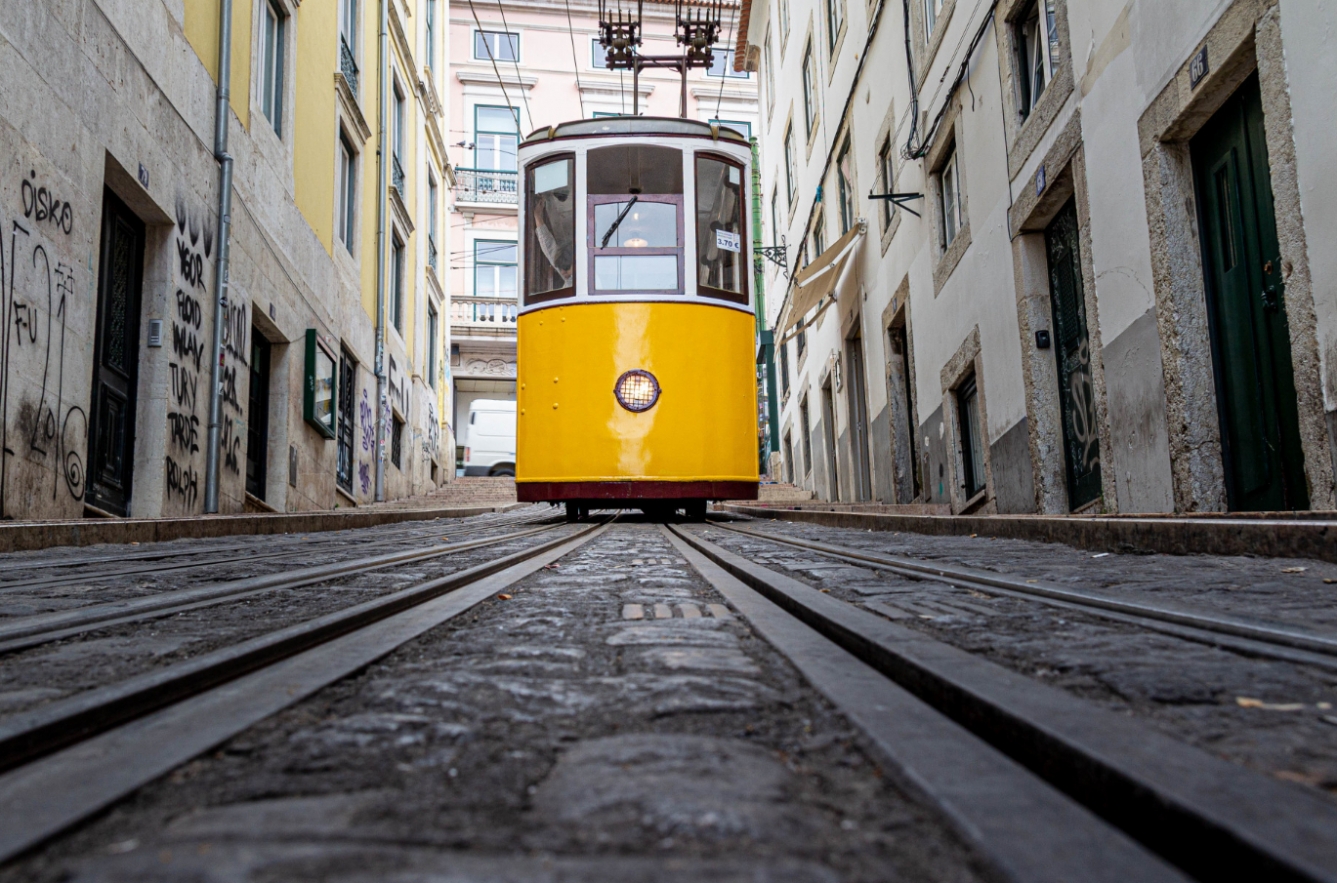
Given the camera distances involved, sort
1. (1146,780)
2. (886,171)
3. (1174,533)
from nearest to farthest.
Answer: (1146,780) < (1174,533) < (886,171)

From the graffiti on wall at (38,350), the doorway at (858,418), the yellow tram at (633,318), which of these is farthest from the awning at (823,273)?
the graffiti on wall at (38,350)

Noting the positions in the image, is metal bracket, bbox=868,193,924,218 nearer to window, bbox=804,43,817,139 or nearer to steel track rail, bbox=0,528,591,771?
window, bbox=804,43,817,139

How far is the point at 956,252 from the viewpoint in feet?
30.5

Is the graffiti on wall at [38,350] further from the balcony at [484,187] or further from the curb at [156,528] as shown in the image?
the balcony at [484,187]

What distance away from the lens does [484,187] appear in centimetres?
3089

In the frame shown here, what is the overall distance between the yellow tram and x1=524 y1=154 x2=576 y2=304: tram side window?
1cm

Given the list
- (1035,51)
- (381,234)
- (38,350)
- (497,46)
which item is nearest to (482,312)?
(497,46)

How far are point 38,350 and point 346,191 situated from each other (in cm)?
934

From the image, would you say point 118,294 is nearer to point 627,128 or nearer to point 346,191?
point 627,128

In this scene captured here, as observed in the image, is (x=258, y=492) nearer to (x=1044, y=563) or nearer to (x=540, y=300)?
(x=540, y=300)

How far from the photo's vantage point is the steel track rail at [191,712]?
2.79 feet

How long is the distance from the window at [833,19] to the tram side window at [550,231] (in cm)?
715

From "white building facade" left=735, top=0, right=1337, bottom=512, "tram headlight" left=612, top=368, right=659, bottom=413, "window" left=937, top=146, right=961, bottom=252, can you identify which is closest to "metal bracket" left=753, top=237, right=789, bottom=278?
"white building facade" left=735, top=0, right=1337, bottom=512

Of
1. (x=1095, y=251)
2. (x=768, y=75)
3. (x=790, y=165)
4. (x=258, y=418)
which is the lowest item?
(x=258, y=418)
